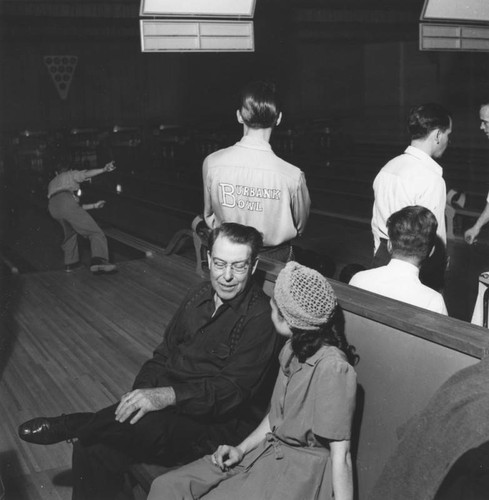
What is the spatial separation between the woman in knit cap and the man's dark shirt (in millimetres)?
244

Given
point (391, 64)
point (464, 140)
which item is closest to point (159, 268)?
point (464, 140)

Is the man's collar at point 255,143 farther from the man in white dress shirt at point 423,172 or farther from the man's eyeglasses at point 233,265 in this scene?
the man's eyeglasses at point 233,265

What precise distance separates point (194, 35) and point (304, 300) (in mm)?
4157

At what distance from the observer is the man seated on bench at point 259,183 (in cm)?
335

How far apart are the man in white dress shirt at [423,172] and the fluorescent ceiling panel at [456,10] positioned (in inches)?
148

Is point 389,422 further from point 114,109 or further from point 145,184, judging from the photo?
point 114,109

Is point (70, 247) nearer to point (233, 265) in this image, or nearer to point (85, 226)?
point (85, 226)

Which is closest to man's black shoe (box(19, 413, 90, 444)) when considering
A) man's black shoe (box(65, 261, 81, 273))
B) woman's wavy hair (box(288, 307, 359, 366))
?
woman's wavy hair (box(288, 307, 359, 366))

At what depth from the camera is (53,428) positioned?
2.67m

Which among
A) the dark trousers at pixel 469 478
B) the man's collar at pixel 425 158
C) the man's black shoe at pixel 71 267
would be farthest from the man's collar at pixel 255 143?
the man's black shoe at pixel 71 267

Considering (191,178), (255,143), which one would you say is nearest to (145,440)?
(255,143)

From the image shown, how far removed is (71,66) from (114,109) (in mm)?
2443

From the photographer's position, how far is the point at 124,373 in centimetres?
432

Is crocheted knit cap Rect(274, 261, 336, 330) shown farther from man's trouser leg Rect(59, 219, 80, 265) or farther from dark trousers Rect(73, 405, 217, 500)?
man's trouser leg Rect(59, 219, 80, 265)
